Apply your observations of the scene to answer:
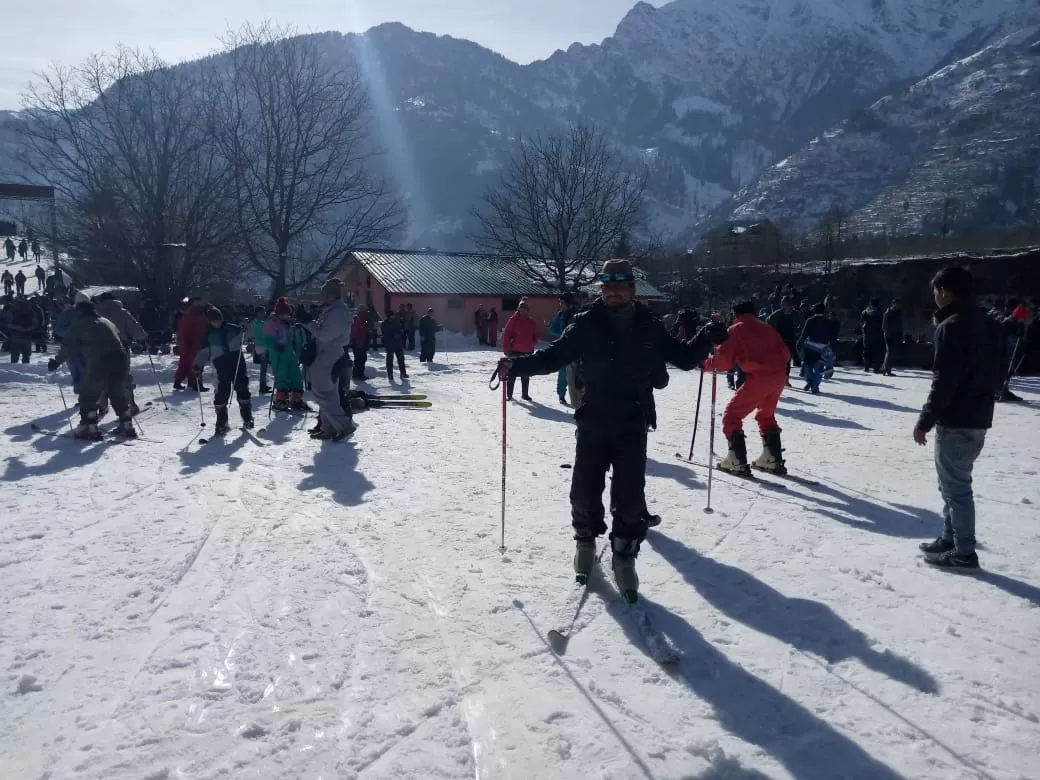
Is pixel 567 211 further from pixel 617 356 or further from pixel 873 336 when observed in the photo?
pixel 617 356

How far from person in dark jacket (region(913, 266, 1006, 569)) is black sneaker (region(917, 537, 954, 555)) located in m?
0.26

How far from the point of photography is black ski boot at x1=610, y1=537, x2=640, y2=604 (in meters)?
4.09

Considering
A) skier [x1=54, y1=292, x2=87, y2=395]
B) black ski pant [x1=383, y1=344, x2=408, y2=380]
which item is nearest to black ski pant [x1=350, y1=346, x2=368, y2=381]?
black ski pant [x1=383, y1=344, x2=408, y2=380]

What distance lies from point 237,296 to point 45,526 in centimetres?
4511

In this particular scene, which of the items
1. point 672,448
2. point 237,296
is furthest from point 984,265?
point 237,296

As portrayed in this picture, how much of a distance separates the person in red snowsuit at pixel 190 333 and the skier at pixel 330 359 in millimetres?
4174

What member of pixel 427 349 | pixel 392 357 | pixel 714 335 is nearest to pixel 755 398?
pixel 714 335

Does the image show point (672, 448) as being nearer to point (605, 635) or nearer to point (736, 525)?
point (736, 525)

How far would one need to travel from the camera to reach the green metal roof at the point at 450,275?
3831 cm

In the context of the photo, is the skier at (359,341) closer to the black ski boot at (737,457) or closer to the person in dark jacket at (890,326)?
the black ski boot at (737,457)

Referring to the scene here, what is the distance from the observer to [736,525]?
18.7 ft

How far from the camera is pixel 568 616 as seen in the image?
388 centimetres

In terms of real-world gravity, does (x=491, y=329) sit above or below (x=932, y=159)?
below

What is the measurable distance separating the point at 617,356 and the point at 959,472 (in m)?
2.42
